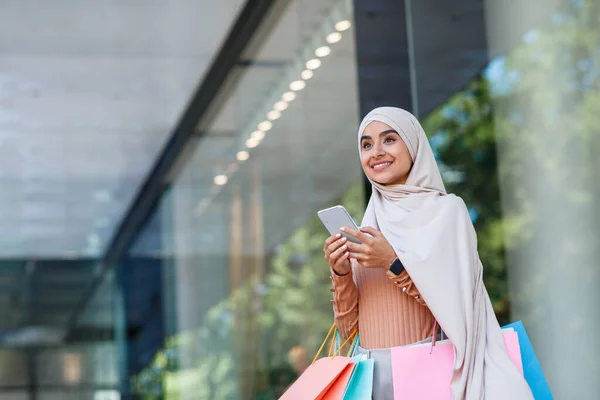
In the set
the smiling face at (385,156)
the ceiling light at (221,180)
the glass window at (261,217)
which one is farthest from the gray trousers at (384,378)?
the ceiling light at (221,180)

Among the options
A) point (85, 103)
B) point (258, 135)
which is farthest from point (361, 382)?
point (85, 103)

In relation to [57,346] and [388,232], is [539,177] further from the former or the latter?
[57,346]

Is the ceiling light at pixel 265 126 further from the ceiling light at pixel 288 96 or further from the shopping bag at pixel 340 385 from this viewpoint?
the shopping bag at pixel 340 385

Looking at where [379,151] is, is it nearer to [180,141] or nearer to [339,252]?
Result: [339,252]

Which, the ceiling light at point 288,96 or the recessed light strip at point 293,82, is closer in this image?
the recessed light strip at point 293,82

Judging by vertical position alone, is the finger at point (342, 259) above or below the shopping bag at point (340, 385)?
above

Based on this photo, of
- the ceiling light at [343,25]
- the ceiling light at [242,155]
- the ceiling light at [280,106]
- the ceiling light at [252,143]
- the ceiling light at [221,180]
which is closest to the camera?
the ceiling light at [343,25]

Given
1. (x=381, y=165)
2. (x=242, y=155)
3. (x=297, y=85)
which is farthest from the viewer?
(x=242, y=155)

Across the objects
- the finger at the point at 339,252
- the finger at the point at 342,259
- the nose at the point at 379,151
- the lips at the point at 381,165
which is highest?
the nose at the point at 379,151

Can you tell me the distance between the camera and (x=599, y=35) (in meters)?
5.25

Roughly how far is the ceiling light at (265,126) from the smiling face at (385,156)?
6.71 m

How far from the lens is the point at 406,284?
2623 mm

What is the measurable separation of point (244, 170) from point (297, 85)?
194 centimetres

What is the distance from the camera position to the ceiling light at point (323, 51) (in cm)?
777
